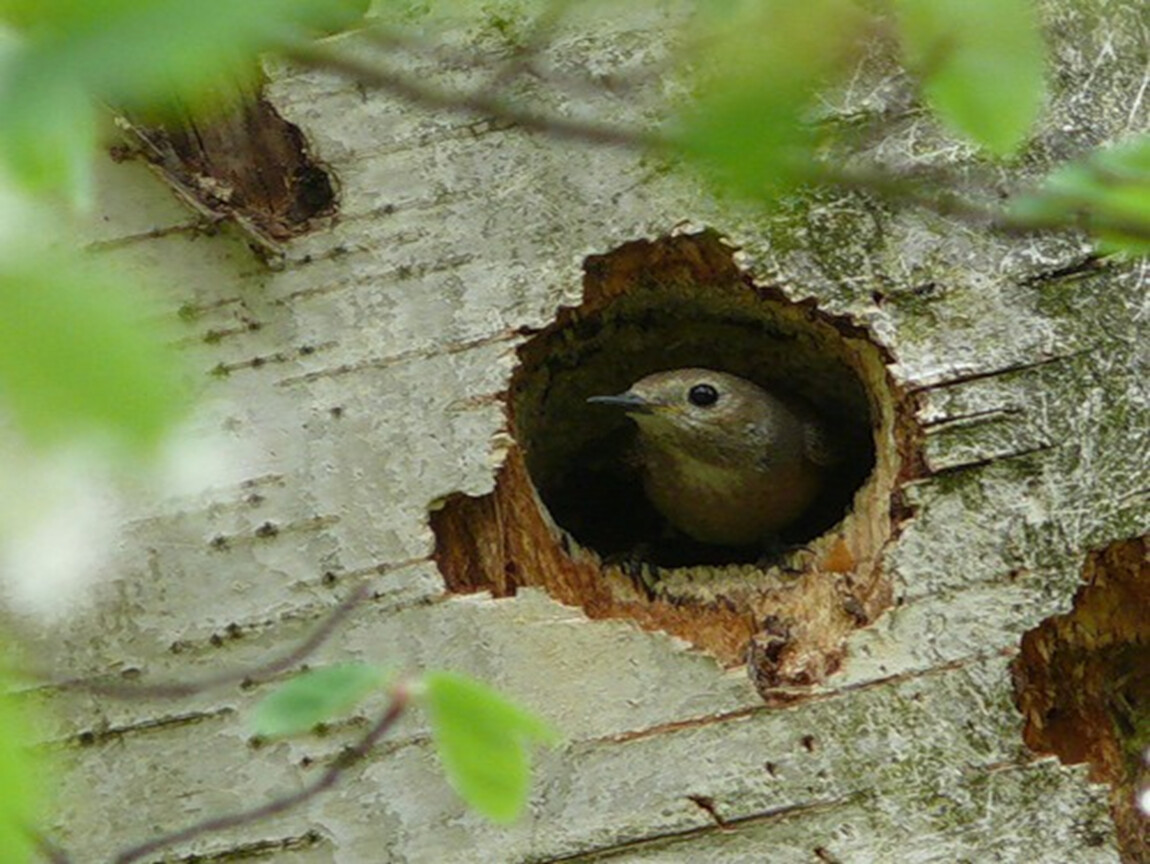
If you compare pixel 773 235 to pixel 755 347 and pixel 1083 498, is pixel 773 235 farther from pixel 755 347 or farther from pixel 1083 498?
pixel 755 347

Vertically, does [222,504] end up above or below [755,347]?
below

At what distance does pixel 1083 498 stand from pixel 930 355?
361 millimetres

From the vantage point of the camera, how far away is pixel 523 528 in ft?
11.3

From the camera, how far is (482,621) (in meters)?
3.12

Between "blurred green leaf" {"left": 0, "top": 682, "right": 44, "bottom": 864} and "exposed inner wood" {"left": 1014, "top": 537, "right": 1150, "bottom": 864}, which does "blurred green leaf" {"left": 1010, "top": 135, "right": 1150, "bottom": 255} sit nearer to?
"blurred green leaf" {"left": 0, "top": 682, "right": 44, "bottom": 864}

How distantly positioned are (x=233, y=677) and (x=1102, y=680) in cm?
152

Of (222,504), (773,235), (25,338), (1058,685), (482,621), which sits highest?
(773,235)

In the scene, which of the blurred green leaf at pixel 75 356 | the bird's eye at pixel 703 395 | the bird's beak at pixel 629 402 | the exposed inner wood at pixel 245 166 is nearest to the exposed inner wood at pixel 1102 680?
the exposed inner wood at pixel 245 166

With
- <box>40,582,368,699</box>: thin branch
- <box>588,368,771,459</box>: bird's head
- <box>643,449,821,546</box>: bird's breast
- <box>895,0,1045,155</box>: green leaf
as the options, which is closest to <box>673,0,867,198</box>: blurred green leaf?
<box>895,0,1045,155</box>: green leaf

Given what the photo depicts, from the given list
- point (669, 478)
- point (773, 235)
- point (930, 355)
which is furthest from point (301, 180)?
point (669, 478)

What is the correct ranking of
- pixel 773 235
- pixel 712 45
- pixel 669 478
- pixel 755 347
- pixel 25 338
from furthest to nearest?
pixel 669 478
pixel 755 347
pixel 773 235
pixel 712 45
pixel 25 338

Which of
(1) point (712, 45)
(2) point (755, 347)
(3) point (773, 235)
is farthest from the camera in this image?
(2) point (755, 347)

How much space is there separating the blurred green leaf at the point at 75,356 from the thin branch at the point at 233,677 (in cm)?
210

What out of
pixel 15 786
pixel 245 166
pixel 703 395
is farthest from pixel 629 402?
pixel 15 786
